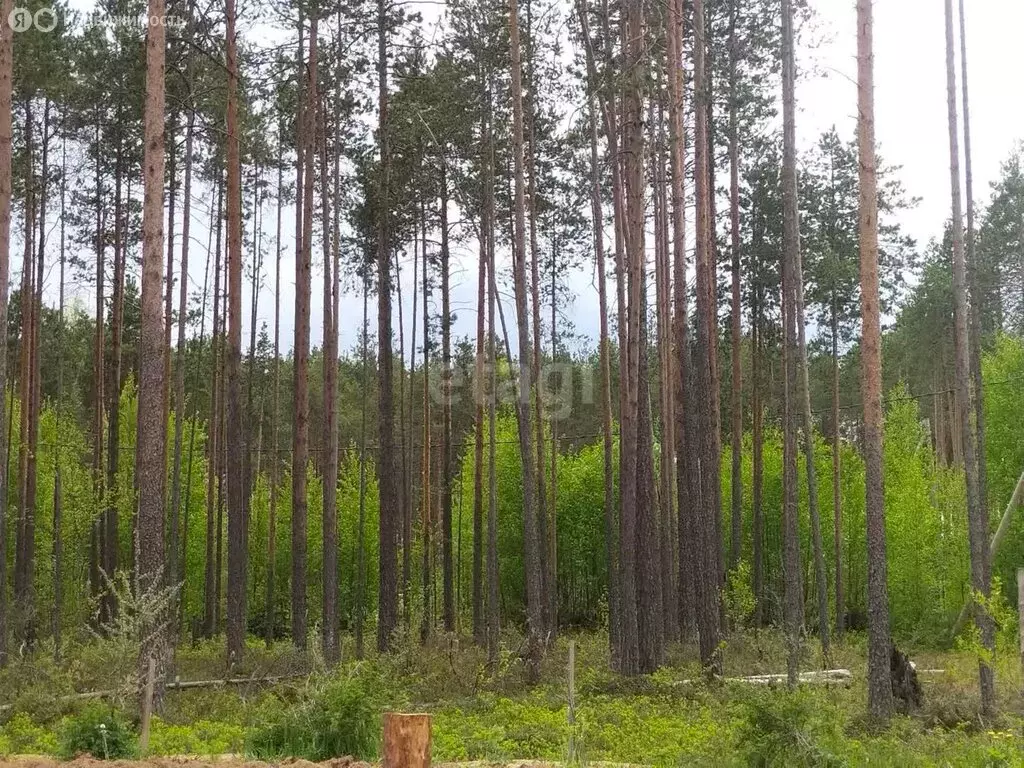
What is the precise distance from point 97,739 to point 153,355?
4983 mm

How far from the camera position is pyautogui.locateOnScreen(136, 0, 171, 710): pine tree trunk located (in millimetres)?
12352

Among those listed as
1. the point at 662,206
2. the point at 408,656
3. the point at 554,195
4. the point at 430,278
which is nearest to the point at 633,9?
the point at 662,206

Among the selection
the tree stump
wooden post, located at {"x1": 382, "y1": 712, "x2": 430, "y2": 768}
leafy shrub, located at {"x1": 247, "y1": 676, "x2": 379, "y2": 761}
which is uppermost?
wooden post, located at {"x1": 382, "y1": 712, "x2": 430, "y2": 768}

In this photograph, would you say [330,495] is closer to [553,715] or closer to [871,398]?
[553,715]

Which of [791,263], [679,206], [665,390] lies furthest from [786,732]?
[665,390]

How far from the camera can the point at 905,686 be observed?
14.2m

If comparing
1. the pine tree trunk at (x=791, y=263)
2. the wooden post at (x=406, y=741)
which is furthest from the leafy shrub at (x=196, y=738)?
the pine tree trunk at (x=791, y=263)

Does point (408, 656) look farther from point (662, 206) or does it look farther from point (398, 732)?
point (398, 732)

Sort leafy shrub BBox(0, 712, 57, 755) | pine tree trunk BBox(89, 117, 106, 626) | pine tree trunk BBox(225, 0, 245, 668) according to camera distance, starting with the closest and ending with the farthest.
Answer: leafy shrub BBox(0, 712, 57, 755)
pine tree trunk BBox(225, 0, 245, 668)
pine tree trunk BBox(89, 117, 106, 626)

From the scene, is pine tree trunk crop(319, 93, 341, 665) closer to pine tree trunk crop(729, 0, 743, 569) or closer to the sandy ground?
pine tree trunk crop(729, 0, 743, 569)

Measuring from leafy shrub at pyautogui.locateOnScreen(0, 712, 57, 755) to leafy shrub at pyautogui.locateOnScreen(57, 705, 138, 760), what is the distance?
1440 mm

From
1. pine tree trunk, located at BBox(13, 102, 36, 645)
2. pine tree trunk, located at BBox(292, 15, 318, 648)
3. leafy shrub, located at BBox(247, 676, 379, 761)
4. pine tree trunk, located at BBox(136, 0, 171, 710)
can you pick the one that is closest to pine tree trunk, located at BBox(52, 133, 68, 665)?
pine tree trunk, located at BBox(13, 102, 36, 645)

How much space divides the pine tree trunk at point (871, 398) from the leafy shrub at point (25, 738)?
909 centimetres

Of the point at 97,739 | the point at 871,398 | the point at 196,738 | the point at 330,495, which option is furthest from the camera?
the point at 330,495
